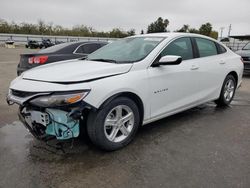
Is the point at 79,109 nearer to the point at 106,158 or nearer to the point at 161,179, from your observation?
the point at 106,158

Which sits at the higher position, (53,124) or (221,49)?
(221,49)

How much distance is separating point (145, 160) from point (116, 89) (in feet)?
3.09

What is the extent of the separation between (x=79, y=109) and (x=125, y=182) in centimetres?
94

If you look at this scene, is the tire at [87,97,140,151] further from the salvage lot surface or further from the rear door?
the rear door

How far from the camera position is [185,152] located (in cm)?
327

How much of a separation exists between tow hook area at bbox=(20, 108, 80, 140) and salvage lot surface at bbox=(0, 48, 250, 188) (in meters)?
0.34

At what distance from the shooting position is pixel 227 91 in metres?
5.38

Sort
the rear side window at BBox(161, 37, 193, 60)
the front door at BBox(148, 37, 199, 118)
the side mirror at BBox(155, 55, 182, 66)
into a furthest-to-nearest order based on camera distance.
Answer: the rear side window at BBox(161, 37, 193, 60)
the front door at BBox(148, 37, 199, 118)
the side mirror at BBox(155, 55, 182, 66)

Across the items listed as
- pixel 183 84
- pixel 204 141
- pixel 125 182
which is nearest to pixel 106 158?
pixel 125 182

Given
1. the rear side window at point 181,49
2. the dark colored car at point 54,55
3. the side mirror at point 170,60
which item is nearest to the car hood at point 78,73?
the side mirror at point 170,60

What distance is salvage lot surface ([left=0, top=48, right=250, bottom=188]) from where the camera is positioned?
2.62 meters

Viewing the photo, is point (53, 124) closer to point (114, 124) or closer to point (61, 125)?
point (61, 125)

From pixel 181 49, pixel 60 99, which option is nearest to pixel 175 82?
pixel 181 49

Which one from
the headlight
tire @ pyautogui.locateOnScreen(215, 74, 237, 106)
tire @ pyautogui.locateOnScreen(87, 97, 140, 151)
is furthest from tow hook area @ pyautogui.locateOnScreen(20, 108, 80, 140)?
tire @ pyautogui.locateOnScreen(215, 74, 237, 106)
